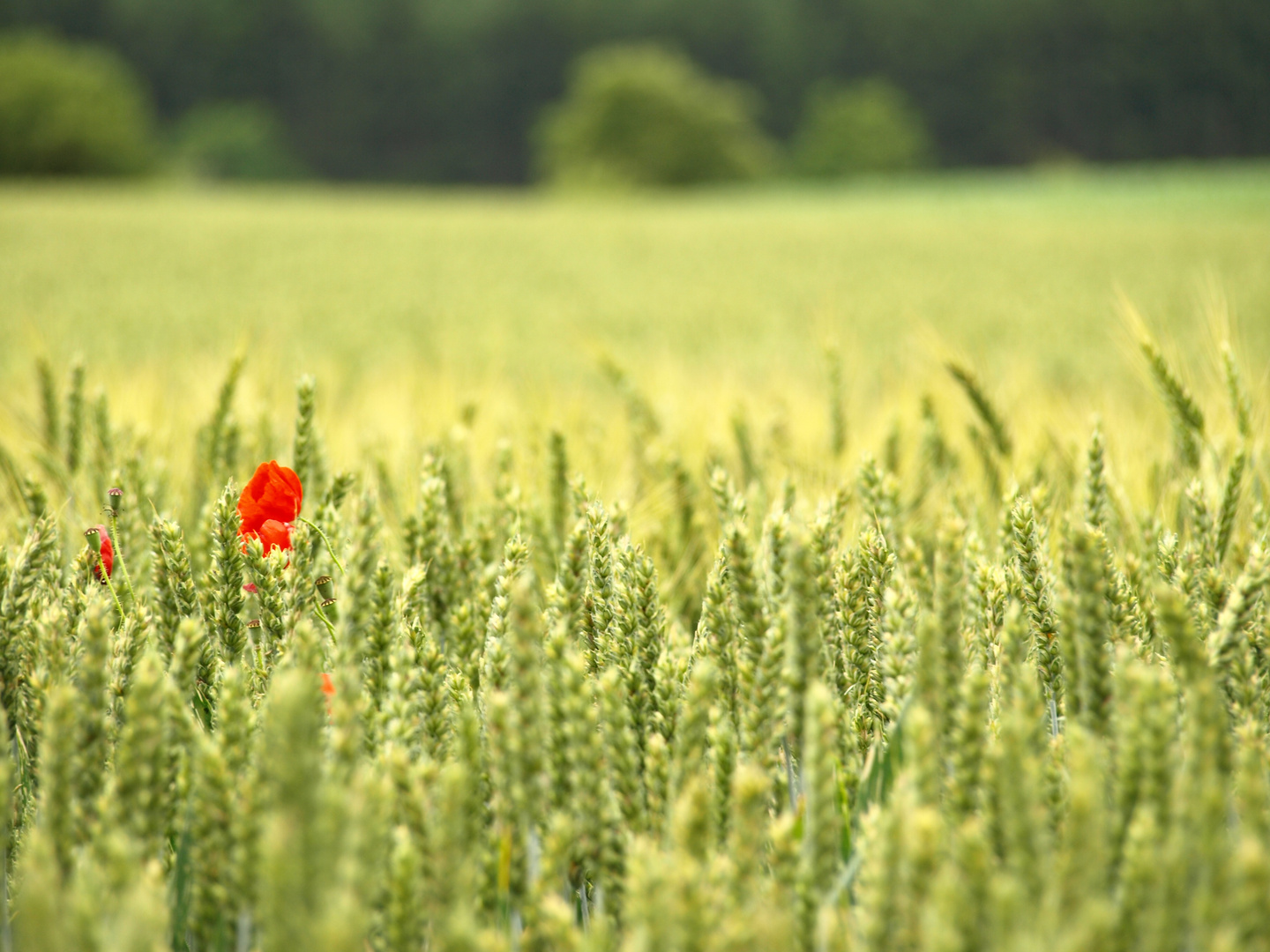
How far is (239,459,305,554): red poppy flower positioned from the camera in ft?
2.74

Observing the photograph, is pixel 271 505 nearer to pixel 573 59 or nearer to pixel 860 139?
pixel 860 139

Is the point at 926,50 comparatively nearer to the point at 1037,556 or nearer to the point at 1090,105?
the point at 1090,105

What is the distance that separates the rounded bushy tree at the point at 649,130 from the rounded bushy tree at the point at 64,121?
1307 cm

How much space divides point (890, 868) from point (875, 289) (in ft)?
16.9

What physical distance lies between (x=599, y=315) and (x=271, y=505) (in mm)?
3635

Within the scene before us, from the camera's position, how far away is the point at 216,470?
4.10 ft

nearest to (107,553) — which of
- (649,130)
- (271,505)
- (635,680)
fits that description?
(271,505)

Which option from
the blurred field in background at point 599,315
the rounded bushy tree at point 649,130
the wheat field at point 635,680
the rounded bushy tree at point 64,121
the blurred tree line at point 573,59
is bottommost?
the wheat field at point 635,680

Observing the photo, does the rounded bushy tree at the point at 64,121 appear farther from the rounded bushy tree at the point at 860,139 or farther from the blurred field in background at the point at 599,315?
the rounded bushy tree at the point at 860,139

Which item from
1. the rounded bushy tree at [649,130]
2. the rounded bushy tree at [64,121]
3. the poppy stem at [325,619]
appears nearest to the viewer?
the poppy stem at [325,619]

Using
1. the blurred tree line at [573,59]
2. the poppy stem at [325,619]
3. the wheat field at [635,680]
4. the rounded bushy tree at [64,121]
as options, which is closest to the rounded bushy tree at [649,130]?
the blurred tree line at [573,59]

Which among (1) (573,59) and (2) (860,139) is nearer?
(2) (860,139)

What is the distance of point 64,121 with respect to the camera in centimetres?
2319

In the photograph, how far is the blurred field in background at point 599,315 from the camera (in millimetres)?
1734
